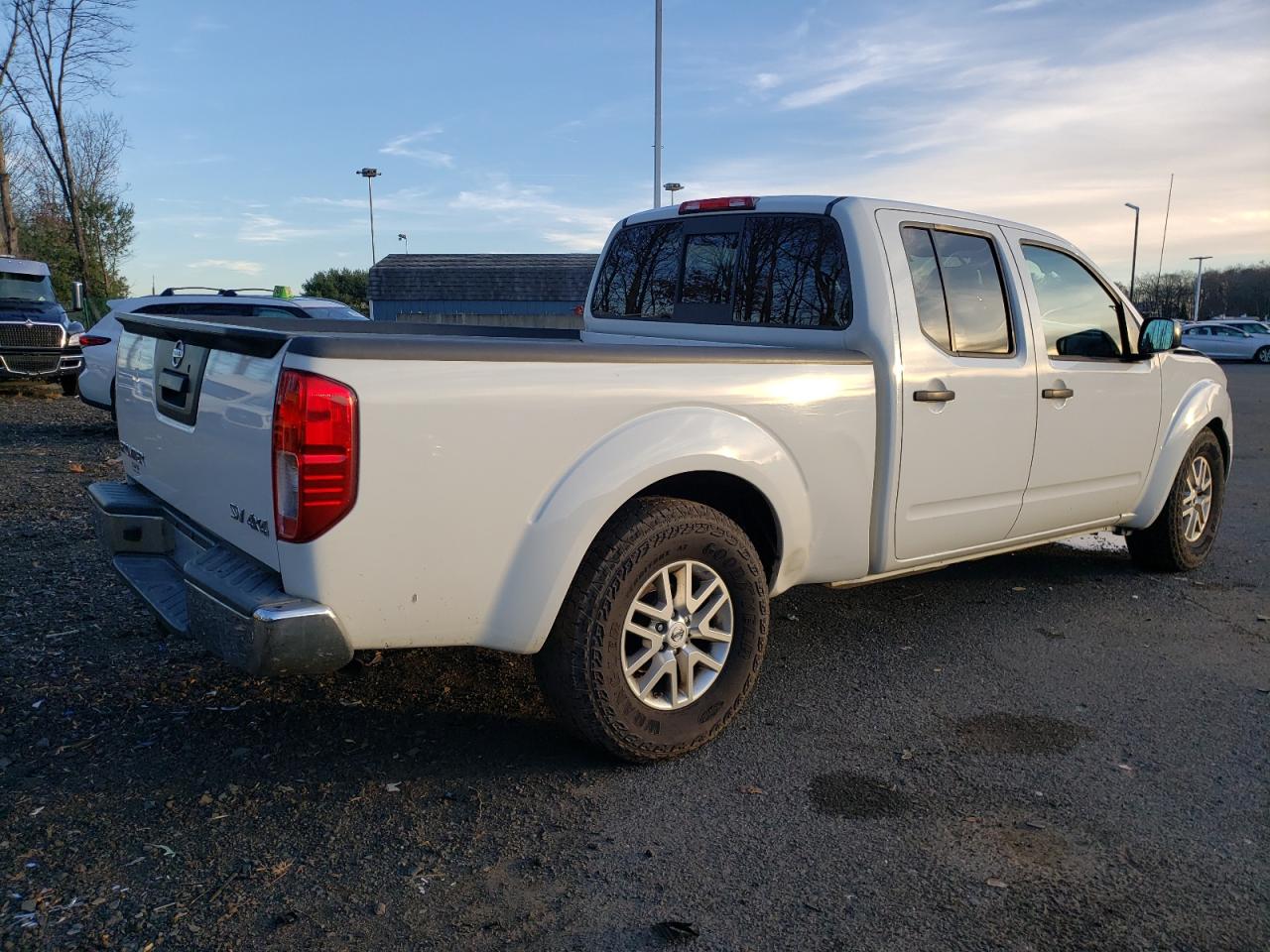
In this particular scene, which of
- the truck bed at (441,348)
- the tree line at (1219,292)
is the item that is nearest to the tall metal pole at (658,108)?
the truck bed at (441,348)

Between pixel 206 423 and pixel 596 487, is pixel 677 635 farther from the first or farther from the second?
pixel 206 423

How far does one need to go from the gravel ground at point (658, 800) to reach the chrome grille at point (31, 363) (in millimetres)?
14588

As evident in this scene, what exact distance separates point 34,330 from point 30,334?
3.7 inches

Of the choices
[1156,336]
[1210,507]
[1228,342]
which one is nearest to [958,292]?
[1156,336]

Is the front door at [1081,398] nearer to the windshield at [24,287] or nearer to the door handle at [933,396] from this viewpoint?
the door handle at [933,396]

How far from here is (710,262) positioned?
15.8ft

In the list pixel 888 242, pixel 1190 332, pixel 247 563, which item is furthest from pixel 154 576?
pixel 1190 332

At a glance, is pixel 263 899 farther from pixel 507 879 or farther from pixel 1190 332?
pixel 1190 332

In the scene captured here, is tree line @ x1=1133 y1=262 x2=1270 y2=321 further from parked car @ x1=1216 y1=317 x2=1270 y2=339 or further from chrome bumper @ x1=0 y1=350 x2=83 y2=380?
chrome bumper @ x1=0 y1=350 x2=83 y2=380

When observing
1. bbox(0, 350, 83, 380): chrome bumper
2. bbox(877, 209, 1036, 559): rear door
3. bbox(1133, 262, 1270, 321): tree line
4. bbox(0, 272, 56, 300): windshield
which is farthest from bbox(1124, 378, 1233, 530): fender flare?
bbox(1133, 262, 1270, 321): tree line

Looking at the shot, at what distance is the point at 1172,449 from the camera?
570 centimetres

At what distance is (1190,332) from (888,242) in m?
40.7

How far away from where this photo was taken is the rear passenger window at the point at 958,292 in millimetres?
4352

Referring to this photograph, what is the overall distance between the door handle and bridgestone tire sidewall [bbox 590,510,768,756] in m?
1.05
